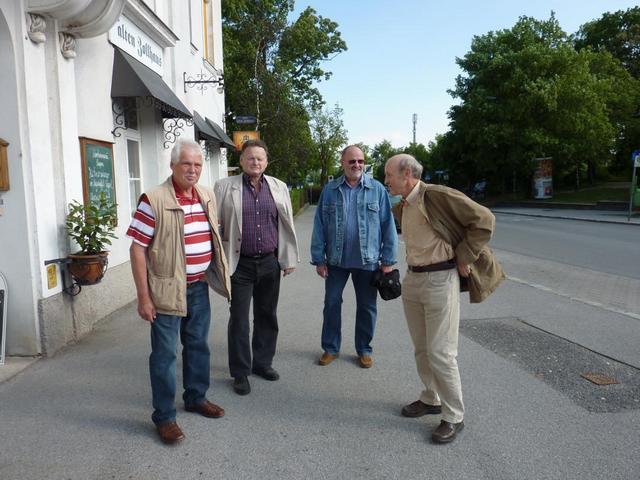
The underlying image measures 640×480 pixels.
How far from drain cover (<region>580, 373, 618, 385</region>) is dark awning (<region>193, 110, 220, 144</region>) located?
322 inches

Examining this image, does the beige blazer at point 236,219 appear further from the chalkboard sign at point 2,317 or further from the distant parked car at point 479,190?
the distant parked car at point 479,190

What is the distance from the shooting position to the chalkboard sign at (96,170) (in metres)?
5.46

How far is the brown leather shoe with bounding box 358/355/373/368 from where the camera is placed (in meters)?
4.39

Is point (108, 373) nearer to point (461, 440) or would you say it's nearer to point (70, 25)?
point (461, 440)

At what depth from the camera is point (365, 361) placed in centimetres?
441

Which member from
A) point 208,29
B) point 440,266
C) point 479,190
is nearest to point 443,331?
point 440,266

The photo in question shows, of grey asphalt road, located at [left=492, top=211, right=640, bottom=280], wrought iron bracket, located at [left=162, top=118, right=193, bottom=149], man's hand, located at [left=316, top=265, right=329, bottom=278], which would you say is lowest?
grey asphalt road, located at [left=492, top=211, right=640, bottom=280]

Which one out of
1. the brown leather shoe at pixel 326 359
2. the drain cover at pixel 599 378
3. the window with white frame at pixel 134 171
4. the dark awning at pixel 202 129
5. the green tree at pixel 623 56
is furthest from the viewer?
the green tree at pixel 623 56

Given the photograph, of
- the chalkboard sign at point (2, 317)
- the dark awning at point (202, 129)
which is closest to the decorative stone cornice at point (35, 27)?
the chalkboard sign at point (2, 317)

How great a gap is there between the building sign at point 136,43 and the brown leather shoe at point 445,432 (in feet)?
18.5

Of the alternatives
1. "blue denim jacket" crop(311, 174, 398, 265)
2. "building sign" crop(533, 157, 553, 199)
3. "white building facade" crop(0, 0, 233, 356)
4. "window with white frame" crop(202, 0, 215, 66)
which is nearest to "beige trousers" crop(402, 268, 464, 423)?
"blue denim jacket" crop(311, 174, 398, 265)

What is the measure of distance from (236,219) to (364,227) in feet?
3.54

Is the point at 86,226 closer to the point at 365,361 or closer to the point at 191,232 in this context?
the point at 191,232

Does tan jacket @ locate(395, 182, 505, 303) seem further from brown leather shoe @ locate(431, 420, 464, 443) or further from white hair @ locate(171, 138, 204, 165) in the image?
white hair @ locate(171, 138, 204, 165)
